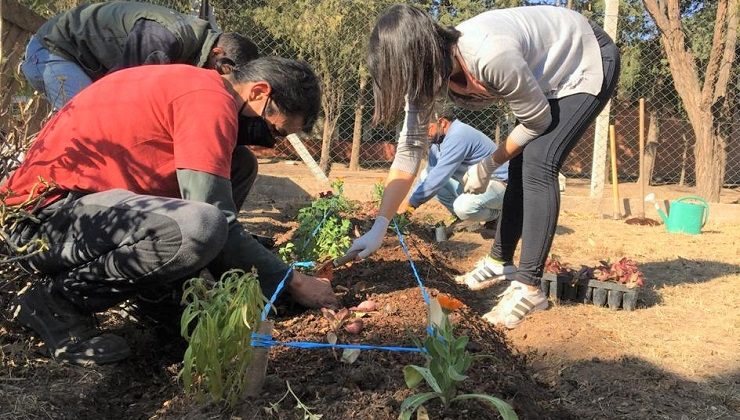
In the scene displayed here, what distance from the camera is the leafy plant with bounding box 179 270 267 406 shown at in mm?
1581

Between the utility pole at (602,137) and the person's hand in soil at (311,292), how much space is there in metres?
5.63

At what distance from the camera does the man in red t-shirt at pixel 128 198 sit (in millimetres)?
2020

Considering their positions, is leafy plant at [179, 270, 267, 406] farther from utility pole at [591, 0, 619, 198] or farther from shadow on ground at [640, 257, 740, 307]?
utility pole at [591, 0, 619, 198]

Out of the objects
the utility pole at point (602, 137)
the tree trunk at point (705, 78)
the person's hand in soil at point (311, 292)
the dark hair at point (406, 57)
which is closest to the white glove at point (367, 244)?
the person's hand in soil at point (311, 292)

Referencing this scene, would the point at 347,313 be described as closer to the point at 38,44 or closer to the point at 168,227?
the point at 168,227

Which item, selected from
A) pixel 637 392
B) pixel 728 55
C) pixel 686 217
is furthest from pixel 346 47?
pixel 637 392

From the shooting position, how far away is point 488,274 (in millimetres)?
3562

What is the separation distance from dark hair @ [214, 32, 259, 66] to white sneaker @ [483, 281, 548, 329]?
1597mm

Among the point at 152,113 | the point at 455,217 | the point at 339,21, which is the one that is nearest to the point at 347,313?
the point at 152,113

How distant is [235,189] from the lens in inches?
120

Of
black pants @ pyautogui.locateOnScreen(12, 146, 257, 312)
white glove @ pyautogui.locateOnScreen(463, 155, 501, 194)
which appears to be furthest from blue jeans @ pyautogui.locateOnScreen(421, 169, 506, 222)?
black pants @ pyautogui.locateOnScreen(12, 146, 257, 312)

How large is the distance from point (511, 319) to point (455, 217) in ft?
9.73

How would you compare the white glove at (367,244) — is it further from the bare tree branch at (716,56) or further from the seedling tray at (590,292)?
the bare tree branch at (716,56)

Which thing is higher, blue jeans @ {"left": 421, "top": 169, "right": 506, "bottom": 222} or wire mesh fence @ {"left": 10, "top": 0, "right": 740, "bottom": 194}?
wire mesh fence @ {"left": 10, "top": 0, "right": 740, "bottom": 194}
